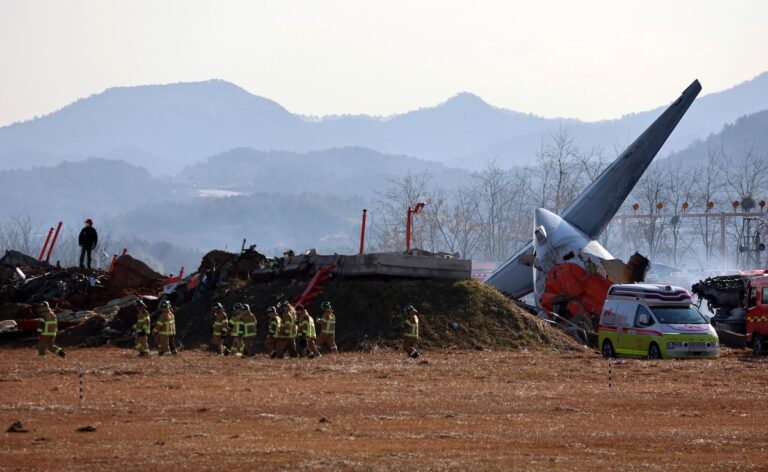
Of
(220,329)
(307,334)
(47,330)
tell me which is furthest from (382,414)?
(47,330)

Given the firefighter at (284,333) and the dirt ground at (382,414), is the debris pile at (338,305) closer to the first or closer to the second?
the firefighter at (284,333)

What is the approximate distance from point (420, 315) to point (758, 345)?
35.4 feet

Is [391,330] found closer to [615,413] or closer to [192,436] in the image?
[615,413]

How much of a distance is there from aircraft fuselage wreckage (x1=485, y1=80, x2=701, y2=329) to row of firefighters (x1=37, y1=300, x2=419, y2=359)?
11.2m

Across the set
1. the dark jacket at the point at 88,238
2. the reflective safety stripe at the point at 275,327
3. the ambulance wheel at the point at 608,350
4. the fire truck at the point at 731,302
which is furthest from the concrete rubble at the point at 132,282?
the fire truck at the point at 731,302

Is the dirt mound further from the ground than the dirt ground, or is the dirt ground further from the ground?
the dirt mound

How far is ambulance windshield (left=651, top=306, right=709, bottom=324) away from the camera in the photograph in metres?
38.0

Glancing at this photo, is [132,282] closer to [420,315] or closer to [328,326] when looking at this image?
[420,315]

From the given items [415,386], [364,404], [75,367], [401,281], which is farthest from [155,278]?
[364,404]

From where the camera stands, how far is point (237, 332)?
123 ft

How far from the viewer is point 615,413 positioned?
2422 cm

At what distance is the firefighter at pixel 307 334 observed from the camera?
36.5 m

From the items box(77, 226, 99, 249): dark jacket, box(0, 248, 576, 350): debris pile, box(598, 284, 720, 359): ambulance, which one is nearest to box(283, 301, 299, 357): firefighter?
box(0, 248, 576, 350): debris pile

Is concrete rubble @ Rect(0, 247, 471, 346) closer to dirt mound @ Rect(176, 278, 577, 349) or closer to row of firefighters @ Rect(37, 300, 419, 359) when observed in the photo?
dirt mound @ Rect(176, 278, 577, 349)
